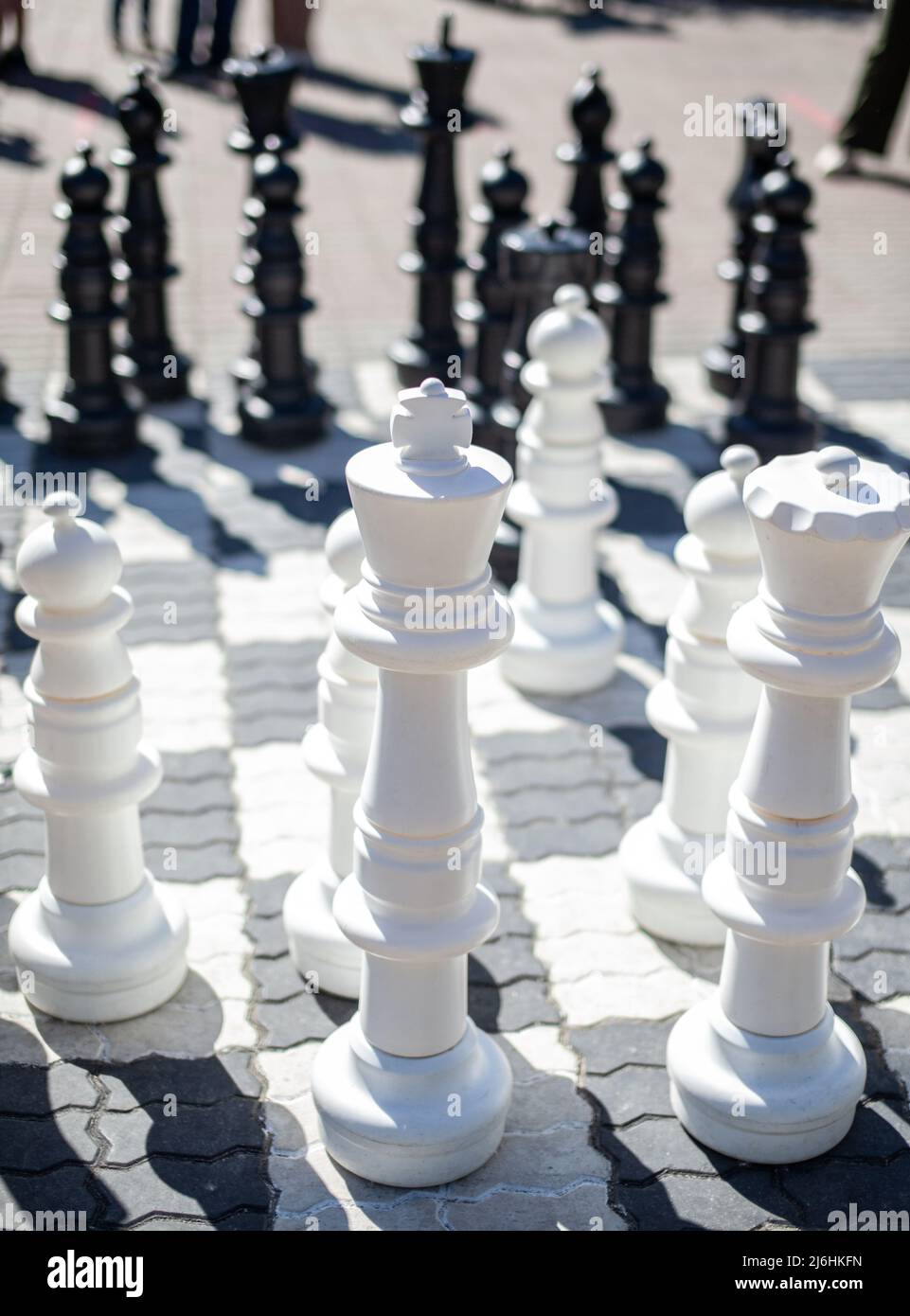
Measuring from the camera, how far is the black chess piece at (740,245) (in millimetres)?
5660

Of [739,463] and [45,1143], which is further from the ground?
[739,463]

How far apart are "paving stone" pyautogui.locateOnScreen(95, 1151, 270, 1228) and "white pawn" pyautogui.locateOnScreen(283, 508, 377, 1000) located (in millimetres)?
431

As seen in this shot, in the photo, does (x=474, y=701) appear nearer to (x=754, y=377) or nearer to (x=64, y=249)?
(x=754, y=377)

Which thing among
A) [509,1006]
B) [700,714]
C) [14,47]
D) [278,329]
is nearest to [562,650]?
[700,714]

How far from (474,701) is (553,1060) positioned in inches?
51.9

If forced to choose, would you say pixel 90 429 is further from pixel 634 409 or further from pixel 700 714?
pixel 700 714

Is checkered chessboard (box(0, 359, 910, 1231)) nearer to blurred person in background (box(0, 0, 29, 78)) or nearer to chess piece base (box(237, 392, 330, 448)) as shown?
chess piece base (box(237, 392, 330, 448))

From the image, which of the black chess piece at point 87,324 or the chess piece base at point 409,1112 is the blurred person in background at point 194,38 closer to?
the black chess piece at point 87,324

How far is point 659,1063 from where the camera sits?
2.79 meters

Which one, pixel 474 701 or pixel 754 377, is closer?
pixel 474 701

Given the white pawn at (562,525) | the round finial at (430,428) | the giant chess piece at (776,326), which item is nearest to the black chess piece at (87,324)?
the white pawn at (562,525)

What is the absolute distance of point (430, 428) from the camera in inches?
87.7

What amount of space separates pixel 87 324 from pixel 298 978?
283 cm
